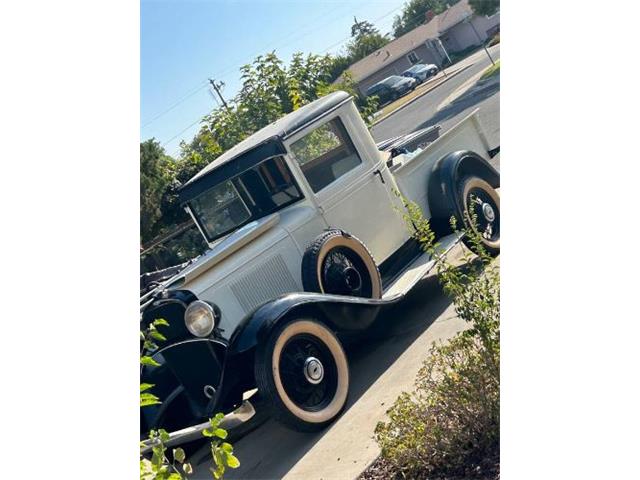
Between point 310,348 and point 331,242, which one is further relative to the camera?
point 331,242

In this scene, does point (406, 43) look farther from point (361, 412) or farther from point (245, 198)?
point (361, 412)

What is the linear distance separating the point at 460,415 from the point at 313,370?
1.45m

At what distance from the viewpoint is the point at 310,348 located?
451 cm

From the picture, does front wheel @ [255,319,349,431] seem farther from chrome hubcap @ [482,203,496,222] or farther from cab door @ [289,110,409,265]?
chrome hubcap @ [482,203,496,222]

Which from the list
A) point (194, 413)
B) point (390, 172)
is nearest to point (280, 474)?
point (194, 413)

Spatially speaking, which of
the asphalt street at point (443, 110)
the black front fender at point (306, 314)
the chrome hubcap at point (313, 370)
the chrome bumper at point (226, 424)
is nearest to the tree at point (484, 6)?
the asphalt street at point (443, 110)

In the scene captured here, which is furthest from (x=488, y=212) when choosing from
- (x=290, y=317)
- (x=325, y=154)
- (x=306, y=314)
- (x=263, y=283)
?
(x=290, y=317)

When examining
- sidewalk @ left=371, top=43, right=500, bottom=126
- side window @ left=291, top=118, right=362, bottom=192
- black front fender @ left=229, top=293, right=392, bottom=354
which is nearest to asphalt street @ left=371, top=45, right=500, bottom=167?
sidewalk @ left=371, top=43, right=500, bottom=126

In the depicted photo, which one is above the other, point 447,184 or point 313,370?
point 447,184

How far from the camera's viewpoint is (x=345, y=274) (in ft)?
17.0

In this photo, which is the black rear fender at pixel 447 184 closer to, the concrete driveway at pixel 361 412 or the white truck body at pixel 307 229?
the white truck body at pixel 307 229

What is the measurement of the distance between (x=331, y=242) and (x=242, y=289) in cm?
69
